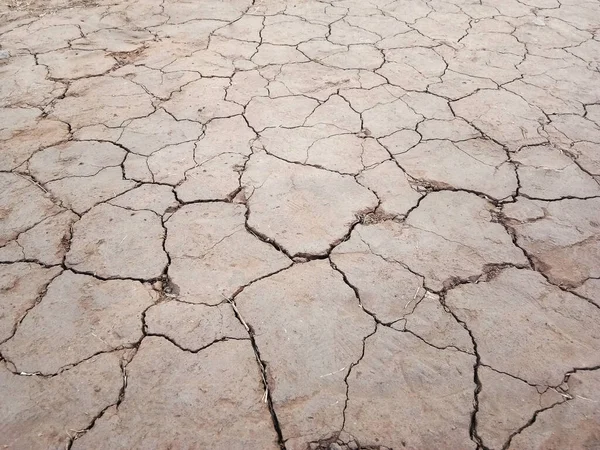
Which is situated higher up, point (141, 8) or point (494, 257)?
point (141, 8)

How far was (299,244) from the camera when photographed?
1836 mm

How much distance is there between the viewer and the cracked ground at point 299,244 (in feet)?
4.45

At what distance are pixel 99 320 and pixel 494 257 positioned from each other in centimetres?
155

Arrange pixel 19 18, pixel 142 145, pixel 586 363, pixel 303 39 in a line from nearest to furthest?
pixel 586 363 < pixel 142 145 < pixel 303 39 < pixel 19 18

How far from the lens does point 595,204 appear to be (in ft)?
6.66

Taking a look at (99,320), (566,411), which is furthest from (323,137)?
(566,411)

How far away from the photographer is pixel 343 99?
2.67 meters

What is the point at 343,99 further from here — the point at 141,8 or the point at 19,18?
the point at 19,18

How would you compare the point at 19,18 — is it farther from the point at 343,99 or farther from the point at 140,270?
the point at 140,270

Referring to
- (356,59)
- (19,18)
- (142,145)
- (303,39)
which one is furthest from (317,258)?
(19,18)

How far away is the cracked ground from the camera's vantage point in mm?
1355

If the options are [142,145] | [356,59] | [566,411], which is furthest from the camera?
[356,59]

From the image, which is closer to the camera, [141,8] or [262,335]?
[262,335]

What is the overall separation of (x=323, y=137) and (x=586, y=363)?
1560 mm
